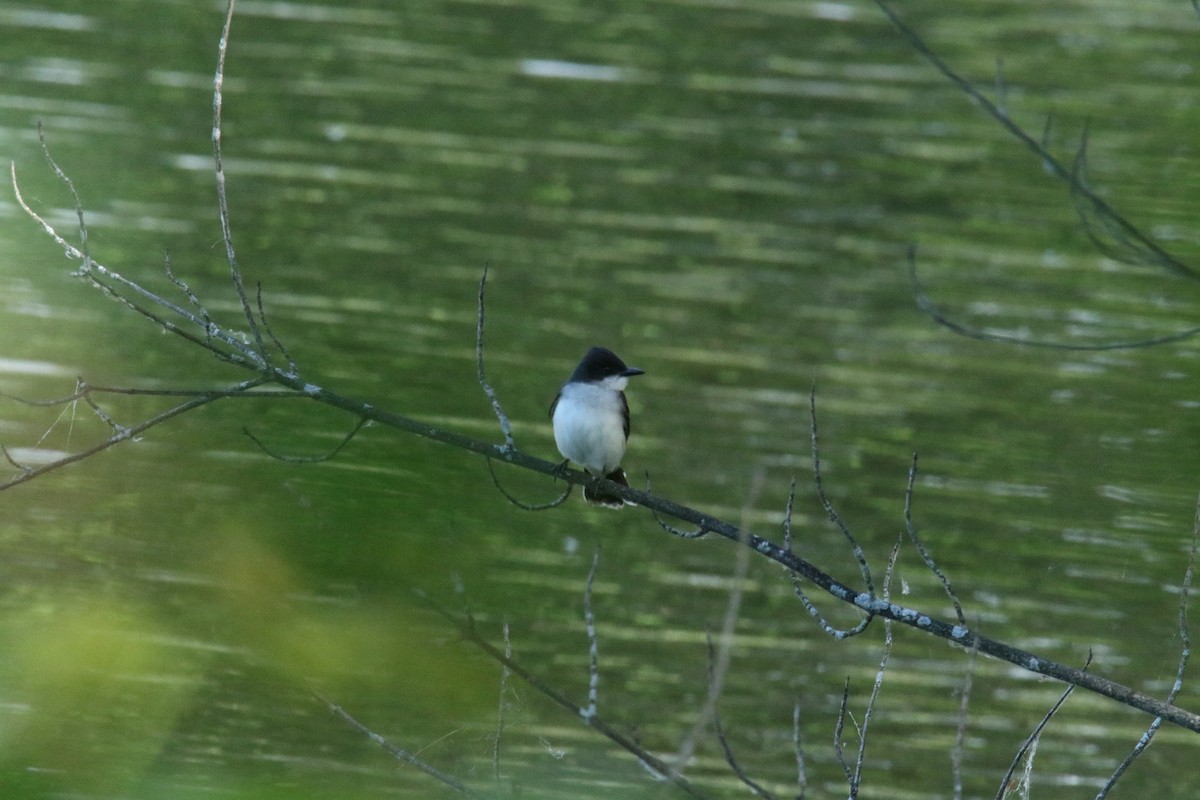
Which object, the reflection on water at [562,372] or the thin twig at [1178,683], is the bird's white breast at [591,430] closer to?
the reflection on water at [562,372]

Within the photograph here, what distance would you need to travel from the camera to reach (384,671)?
356 centimetres

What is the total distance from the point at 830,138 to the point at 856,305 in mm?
3893

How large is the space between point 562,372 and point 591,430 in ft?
15.1

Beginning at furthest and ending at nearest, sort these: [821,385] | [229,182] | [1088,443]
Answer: [229,182] < [821,385] < [1088,443]

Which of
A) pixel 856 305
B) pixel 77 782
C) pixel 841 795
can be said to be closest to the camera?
pixel 77 782

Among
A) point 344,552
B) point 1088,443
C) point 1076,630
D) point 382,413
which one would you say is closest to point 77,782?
point 344,552

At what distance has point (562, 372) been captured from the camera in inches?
458

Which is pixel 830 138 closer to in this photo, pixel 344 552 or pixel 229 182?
pixel 229 182

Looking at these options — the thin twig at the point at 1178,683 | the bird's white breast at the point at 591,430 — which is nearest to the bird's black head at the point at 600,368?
the bird's white breast at the point at 591,430

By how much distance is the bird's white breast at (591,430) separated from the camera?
7.06 meters

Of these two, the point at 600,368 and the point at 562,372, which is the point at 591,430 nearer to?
the point at 600,368

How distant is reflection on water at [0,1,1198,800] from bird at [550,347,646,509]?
0.65 m

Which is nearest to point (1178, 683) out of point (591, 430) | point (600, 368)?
point (591, 430)

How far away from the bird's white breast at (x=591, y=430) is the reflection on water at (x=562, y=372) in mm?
648
